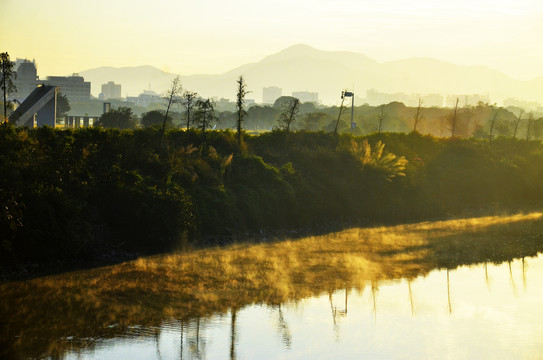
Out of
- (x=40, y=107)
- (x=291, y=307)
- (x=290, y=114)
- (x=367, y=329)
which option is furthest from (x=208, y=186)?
(x=40, y=107)

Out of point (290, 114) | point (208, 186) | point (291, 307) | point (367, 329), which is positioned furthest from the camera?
point (290, 114)

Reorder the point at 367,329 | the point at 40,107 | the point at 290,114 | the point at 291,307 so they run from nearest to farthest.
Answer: the point at 367,329, the point at 291,307, the point at 290,114, the point at 40,107

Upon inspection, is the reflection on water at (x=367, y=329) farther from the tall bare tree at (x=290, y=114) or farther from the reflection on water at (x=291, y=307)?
the tall bare tree at (x=290, y=114)

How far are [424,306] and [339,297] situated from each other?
271 cm

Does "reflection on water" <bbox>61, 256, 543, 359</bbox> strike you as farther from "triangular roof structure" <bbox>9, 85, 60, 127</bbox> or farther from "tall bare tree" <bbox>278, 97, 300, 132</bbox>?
"triangular roof structure" <bbox>9, 85, 60, 127</bbox>

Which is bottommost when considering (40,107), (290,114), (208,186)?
(208,186)

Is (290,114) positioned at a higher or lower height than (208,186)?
higher

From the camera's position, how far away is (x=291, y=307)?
20672 mm

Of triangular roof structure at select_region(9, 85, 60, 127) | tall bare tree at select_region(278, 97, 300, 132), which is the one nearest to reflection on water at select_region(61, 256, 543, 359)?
tall bare tree at select_region(278, 97, 300, 132)

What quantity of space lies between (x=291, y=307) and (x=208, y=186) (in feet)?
42.3

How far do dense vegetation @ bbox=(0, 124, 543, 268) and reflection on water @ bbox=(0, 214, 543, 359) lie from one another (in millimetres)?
2185

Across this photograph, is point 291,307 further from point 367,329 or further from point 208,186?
point 208,186

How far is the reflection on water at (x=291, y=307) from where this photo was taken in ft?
55.2

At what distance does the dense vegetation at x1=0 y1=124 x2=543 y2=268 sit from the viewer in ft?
82.6
